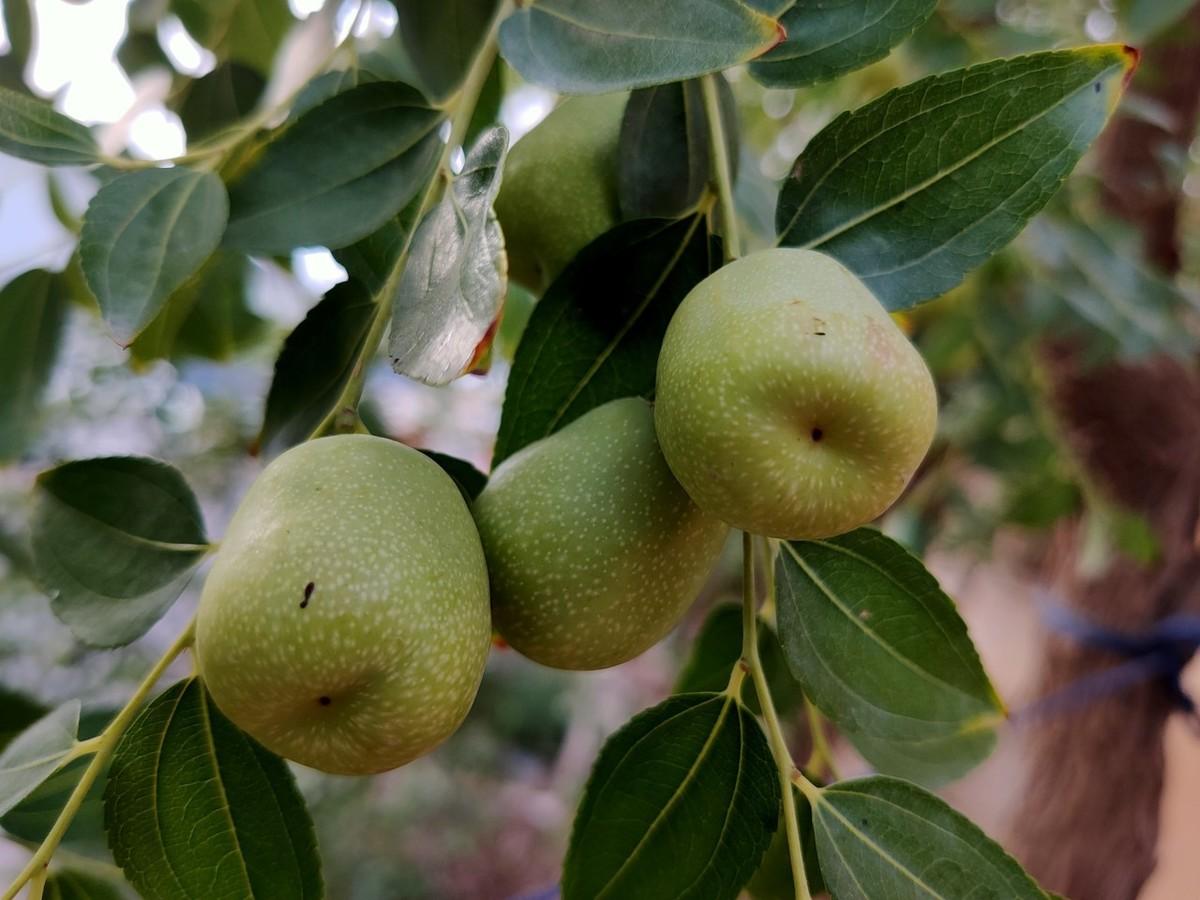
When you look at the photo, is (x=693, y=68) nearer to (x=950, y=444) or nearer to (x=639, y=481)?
(x=639, y=481)

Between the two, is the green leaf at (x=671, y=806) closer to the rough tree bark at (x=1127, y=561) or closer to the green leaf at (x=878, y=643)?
the green leaf at (x=878, y=643)

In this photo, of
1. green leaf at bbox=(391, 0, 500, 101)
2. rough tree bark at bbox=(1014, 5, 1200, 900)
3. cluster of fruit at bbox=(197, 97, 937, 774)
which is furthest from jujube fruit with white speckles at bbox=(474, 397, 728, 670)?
rough tree bark at bbox=(1014, 5, 1200, 900)

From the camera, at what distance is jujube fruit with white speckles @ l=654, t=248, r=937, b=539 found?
1.13 ft

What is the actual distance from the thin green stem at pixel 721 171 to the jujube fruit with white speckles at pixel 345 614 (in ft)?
0.54

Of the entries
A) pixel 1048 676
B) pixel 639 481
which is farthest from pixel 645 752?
pixel 1048 676

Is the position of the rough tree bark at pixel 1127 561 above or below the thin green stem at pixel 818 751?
below

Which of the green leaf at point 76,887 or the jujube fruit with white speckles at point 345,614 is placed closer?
the jujube fruit with white speckles at point 345,614

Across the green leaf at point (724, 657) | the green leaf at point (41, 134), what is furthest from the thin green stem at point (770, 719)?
the green leaf at point (41, 134)

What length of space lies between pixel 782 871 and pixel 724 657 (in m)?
0.11

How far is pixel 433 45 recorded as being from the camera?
54 centimetres

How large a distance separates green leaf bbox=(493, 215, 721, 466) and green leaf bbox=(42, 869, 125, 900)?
267mm

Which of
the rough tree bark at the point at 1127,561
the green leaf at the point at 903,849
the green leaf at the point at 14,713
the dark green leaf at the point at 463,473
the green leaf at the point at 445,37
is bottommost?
the rough tree bark at the point at 1127,561

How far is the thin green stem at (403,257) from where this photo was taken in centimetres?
42

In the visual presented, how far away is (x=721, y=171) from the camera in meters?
0.46
